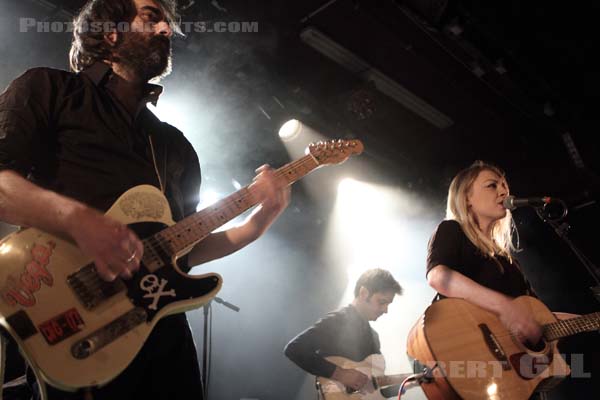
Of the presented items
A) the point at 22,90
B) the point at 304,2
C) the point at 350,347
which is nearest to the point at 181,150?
the point at 22,90

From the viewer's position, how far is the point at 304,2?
193 inches

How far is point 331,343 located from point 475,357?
2499 millimetres

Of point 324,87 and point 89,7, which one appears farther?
point 324,87

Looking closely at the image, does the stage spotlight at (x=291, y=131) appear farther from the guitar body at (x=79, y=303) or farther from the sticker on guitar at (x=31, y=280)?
the sticker on guitar at (x=31, y=280)

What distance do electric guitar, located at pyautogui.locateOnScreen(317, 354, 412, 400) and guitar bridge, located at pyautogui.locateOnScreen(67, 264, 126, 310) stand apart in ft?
12.3

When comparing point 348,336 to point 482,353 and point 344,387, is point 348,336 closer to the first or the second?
point 344,387

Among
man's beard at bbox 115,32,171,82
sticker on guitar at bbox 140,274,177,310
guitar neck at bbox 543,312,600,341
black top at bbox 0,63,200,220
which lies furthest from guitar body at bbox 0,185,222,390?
guitar neck at bbox 543,312,600,341

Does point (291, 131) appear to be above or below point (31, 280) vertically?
above

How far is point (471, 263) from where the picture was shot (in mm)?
3240

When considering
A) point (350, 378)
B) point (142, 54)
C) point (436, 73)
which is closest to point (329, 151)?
point (142, 54)

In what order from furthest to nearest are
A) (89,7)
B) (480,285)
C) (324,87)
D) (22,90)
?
(324,87)
(480,285)
(89,7)
(22,90)

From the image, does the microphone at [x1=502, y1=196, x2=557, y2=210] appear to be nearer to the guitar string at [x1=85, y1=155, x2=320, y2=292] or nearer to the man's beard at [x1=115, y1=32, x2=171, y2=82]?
the guitar string at [x1=85, y1=155, x2=320, y2=292]

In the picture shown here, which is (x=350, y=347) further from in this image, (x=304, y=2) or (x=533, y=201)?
(x=304, y=2)

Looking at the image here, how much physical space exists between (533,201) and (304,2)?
3.05m
